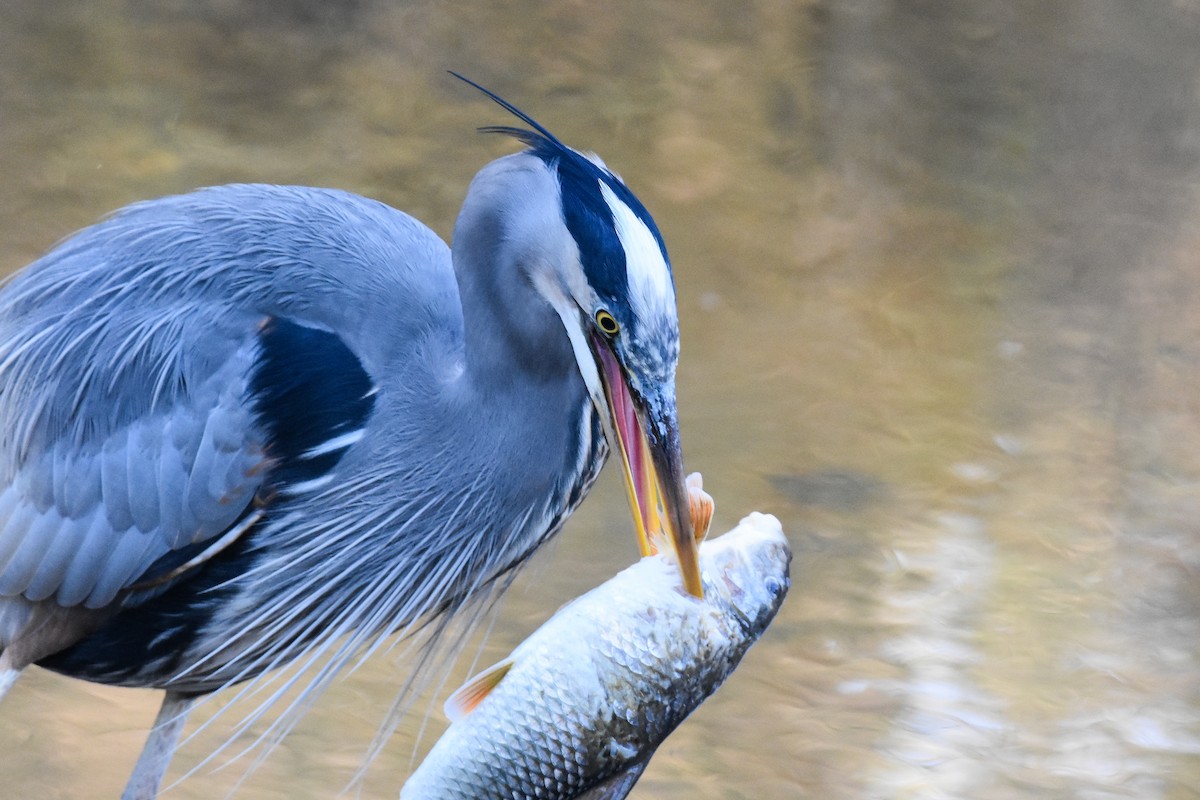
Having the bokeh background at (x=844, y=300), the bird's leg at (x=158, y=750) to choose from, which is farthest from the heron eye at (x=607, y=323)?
the bokeh background at (x=844, y=300)

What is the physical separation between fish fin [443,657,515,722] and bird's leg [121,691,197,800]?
85 centimetres

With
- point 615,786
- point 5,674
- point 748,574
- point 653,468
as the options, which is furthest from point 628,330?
point 5,674

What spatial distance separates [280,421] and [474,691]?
1.73 feet

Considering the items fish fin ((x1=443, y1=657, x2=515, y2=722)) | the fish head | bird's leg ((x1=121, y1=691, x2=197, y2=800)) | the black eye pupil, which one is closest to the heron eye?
the black eye pupil

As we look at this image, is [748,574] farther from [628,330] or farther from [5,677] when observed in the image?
[5,677]

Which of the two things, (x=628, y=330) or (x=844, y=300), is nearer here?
(x=628, y=330)

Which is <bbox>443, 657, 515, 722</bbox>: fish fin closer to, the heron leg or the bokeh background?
the heron leg

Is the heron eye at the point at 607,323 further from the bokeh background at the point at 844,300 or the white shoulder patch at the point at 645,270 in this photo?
the bokeh background at the point at 844,300

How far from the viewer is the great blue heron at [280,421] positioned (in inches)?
84.5

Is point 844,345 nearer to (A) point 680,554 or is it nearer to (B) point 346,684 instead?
(B) point 346,684

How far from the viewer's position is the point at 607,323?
6.29 feet

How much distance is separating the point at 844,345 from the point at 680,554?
2.89 m

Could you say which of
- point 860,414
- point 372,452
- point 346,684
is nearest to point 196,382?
point 372,452

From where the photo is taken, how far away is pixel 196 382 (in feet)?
7.08
